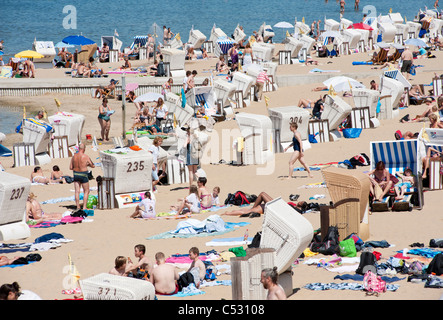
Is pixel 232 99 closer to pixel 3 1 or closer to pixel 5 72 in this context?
pixel 5 72

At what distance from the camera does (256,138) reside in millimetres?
14852

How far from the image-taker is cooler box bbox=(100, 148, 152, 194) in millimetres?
12234

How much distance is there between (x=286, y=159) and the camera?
1511 centimetres

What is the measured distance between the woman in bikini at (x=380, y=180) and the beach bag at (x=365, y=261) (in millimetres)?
2742

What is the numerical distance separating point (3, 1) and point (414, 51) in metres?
70.8

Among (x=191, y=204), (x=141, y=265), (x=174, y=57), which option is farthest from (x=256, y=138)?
(x=174, y=57)

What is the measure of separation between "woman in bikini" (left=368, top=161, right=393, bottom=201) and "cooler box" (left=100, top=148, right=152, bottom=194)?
150 inches

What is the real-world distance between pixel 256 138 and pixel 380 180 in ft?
14.2

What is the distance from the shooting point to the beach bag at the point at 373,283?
23.8ft

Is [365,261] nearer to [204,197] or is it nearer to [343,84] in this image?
[204,197]

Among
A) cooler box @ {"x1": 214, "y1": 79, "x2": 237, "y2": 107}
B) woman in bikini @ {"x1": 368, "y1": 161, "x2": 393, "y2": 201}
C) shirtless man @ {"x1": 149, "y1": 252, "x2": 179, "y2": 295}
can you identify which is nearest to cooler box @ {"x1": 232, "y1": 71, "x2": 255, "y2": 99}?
cooler box @ {"x1": 214, "y1": 79, "x2": 237, "y2": 107}

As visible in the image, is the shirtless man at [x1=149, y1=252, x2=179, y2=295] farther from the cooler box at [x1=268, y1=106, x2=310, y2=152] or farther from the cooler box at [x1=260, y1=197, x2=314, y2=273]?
the cooler box at [x1=268, y1=106, x2=310, y2=152]

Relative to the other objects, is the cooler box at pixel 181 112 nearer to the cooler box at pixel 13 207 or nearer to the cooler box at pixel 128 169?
the cooler box at pixel 128 169
